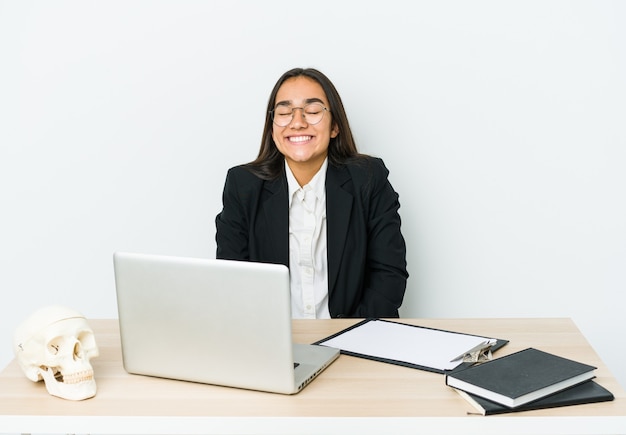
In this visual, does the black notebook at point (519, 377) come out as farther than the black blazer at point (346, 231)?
No

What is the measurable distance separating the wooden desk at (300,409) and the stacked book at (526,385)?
2cm

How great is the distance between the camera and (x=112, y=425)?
1.50 metres

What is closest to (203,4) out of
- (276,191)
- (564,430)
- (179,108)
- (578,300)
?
(179,108)

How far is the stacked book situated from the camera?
1.50 metres

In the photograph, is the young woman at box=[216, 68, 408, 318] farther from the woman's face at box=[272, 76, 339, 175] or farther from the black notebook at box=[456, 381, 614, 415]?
the black notebook at box=[456, 381, 614, 415]

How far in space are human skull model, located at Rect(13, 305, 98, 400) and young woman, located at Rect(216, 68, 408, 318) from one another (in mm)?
1119

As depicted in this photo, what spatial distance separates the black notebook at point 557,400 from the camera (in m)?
1.48

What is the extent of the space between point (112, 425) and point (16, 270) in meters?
1.98

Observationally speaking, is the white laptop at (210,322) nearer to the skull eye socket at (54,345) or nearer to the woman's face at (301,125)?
the skull eye socket at (54,345)

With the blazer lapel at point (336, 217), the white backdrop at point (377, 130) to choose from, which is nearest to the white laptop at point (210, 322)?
the blazer lapel at point (336, 217)

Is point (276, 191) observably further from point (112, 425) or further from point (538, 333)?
point (112, 425)

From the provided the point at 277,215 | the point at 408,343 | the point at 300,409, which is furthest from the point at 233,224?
the point at 300,409

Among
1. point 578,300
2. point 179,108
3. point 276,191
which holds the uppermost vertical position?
point 179,108

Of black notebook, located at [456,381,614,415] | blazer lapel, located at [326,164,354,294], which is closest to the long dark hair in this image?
blazer lapel, located at [326,164,354,294]
